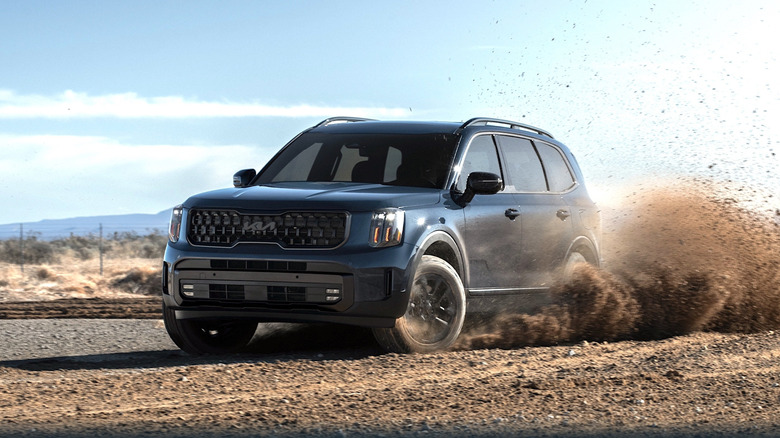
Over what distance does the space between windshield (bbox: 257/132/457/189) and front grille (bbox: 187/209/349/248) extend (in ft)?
3.78

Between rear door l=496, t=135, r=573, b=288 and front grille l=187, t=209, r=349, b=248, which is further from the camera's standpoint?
rear door l=496, t=135, r=573, b=288

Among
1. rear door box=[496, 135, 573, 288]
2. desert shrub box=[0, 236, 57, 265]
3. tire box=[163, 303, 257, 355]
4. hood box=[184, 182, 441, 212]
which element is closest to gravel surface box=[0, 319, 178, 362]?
tire box=[163, 303, 257, 355]

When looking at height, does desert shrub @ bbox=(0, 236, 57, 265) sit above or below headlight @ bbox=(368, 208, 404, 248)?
below

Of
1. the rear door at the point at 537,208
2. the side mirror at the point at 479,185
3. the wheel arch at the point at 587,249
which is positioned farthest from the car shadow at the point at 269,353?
the wheel arch at the point at 587,249

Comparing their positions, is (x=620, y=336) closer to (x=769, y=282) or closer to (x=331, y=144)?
(x=769, y=282)

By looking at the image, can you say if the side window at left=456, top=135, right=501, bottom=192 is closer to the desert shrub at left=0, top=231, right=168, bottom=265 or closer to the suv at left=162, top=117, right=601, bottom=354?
the suv at left=162, top=117, right=601, bottom=354

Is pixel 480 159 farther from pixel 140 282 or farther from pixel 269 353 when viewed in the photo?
pixel 140 282

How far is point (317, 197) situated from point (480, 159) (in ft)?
6.29

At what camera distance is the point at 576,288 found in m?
10.4

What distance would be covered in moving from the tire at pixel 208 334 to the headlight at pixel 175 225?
1.81 feet

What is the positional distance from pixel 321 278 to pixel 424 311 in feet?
3.07

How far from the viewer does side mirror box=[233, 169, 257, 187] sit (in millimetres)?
9367

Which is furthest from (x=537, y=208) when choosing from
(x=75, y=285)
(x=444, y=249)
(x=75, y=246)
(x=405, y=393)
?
(x=75, y=246)

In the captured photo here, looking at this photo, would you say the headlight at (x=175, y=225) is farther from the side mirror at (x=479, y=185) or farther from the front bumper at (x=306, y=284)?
the side mirror at (x=479, y=185)
